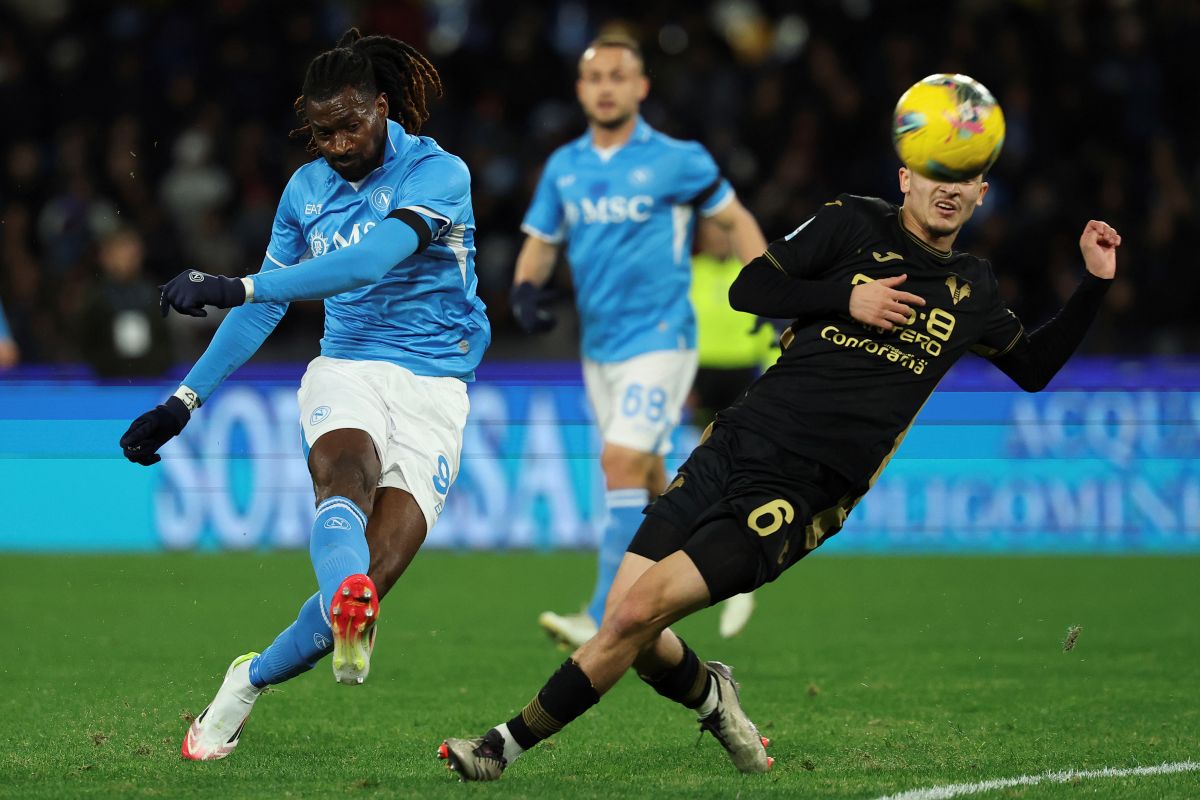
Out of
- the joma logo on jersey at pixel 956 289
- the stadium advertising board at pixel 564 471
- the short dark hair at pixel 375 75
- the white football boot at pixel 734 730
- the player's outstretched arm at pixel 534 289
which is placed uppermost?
the short dark hair at pixel 375 75

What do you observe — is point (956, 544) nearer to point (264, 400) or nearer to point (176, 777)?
point (264, 400)

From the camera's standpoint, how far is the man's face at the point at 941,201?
17.5 ft

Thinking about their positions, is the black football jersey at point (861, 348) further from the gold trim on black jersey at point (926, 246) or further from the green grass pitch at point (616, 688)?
the green grass pitch at point (616, 688)

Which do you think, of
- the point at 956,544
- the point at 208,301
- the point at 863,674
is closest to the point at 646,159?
the point at 863,674

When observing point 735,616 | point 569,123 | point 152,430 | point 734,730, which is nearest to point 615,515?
point 735,616

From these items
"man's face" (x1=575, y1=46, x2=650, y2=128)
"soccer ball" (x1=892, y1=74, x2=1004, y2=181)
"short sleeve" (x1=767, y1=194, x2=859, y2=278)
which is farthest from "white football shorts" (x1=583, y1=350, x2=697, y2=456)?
"soccer ball" (x1=892, y1=74, x2=1004, y2=181)

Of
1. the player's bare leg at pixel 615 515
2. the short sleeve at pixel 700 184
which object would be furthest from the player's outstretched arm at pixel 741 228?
the player's bare leg at pixel 615 515

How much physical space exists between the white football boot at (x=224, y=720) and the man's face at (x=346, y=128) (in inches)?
63.0

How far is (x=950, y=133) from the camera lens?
5273 millimetres

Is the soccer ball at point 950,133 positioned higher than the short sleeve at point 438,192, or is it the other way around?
the soccer ball at point 950,133

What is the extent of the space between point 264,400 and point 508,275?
288 cm

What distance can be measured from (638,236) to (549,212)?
19.7 inches

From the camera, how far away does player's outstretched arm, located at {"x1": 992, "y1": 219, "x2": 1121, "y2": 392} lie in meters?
5.55

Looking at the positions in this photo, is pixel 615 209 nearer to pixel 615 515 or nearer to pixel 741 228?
pixel 741 228
